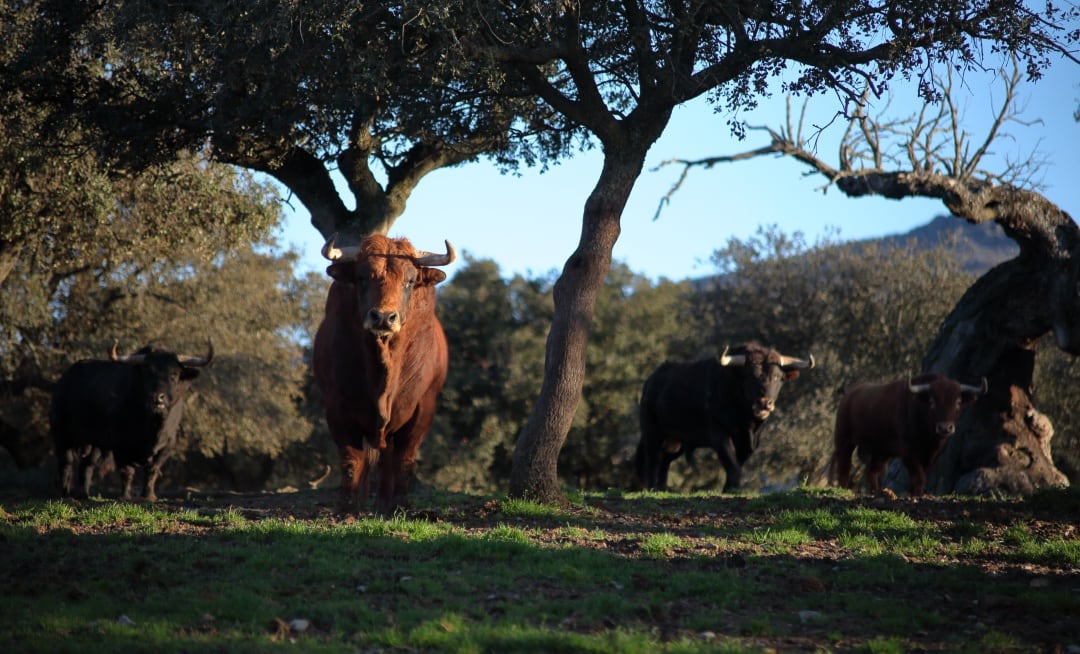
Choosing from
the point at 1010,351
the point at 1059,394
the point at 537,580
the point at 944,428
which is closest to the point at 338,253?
the point at 537,580

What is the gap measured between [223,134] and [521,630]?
404 inches

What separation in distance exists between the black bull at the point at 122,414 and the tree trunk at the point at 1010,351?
490 inches

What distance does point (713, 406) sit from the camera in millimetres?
17625

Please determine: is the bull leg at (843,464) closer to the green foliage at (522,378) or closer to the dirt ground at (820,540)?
the dirt ground at (820,540)

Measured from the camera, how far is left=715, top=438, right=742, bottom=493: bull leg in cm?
1638

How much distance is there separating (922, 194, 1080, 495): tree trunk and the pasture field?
5968 mm

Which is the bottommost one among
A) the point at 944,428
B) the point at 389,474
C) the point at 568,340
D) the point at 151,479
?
the point at 151,479

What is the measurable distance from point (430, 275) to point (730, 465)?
26.5ft

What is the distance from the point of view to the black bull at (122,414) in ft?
49.0

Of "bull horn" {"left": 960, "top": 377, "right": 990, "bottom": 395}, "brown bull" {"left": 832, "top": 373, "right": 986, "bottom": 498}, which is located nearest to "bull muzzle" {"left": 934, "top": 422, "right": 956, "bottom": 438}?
"brown bull" {"left": 832, "top": 373, "right": 986, "bottom": 498}

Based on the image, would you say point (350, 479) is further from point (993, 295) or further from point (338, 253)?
point (993, 295)

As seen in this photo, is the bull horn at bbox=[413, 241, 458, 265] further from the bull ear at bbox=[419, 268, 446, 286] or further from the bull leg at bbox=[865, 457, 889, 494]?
the bull leg at bbox=[865, 457, 889, 494]

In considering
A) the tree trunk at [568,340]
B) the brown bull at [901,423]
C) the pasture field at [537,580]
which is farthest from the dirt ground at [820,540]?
the brown bull at [901,423]

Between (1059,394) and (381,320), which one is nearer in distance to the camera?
(381,320)
